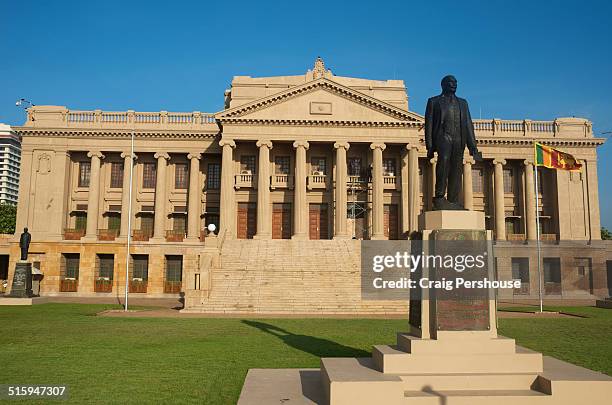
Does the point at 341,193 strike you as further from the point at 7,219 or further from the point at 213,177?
the point at 7,219

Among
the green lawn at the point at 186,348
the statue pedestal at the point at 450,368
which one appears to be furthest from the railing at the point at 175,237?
the statue pedestal at the point at 450,368

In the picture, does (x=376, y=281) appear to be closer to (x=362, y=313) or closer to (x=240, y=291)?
(x=362, y=313)

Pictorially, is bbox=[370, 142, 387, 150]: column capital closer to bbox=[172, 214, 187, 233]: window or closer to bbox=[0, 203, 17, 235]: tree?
bbox=[172, 214, 187, 233]: window

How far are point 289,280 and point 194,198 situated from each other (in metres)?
17.6

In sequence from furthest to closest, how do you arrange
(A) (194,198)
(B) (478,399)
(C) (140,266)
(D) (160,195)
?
(A) (194,198)
(D) (160,195)
(C) (140,266)
(B) (478,399)

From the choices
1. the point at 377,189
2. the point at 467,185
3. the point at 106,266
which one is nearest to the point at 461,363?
the point at 377,189

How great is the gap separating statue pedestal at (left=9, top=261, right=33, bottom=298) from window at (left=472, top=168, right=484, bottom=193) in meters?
37.6

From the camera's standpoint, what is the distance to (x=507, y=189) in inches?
1960

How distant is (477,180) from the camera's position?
49.8 m

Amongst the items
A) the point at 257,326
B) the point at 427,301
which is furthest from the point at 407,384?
the point at 257,326

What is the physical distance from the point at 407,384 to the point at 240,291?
2197 cm

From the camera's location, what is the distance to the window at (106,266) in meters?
44.4

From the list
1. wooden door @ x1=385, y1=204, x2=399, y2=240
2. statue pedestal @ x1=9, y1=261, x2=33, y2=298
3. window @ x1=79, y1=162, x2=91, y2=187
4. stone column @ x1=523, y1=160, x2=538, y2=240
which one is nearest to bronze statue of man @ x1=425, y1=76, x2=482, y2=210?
statue pedestal @ x1=9, y1=261, x2=33, y2=298

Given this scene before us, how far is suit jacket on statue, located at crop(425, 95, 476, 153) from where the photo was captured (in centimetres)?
1063
